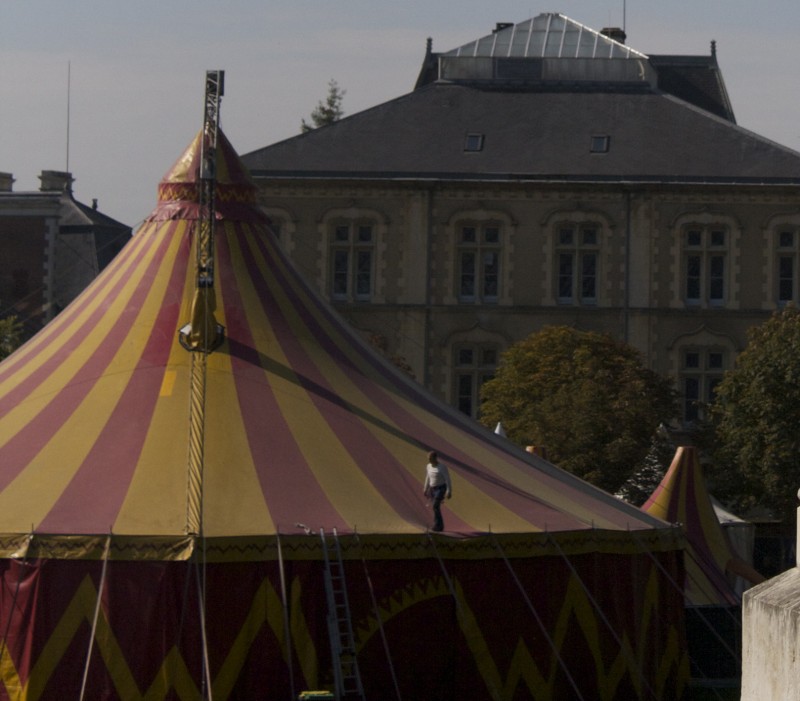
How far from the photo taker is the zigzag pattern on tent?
14148 millimetres

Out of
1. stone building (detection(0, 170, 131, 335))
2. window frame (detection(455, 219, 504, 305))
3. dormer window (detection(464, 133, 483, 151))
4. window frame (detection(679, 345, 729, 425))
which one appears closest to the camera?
window frame (detection(679, 345, 729, 425))

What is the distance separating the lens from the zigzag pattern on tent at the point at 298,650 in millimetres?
14148

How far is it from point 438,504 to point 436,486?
0.45 feet

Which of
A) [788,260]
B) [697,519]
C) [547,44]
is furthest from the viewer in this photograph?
[547,44]

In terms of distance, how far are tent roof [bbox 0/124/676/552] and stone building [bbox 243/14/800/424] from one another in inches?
1174

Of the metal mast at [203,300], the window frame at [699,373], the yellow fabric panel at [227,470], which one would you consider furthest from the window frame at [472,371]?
the yellow fabric panel at [227,470]

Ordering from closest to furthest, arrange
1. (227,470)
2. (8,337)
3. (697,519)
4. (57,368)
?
(227,470) < (57,368) < (697,519) < (8,337)

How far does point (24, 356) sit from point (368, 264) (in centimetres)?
3084

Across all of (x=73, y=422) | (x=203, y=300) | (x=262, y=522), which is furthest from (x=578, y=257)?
(x=262, y=522)

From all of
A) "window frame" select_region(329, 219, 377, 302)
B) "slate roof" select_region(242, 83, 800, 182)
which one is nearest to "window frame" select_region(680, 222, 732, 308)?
"slate roof" select_region(242, 83, 800, 182)

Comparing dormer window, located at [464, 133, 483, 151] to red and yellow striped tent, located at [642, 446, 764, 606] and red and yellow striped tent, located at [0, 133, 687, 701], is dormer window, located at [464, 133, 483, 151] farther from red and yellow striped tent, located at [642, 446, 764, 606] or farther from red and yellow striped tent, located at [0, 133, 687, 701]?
red and yellow striped tent, located at [0, 133, 687, 701]

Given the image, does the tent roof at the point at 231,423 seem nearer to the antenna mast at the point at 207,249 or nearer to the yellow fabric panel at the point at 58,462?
the yellow fabric panel at the point at 58,462

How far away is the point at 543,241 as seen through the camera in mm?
47469

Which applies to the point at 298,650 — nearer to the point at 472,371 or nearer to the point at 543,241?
the point at 472,371
